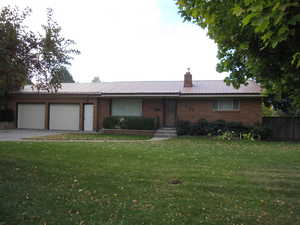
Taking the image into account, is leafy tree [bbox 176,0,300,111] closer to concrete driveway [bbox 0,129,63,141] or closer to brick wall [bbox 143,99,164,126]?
concrete driveway [bbox 0,129,63,141]

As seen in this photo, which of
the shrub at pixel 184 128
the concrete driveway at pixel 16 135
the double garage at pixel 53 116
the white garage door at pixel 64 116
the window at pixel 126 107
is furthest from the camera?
the white garage door at pixel 64 116

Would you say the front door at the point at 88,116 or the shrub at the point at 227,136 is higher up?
the front door at the point at 88,116

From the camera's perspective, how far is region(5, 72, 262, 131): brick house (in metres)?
16.8

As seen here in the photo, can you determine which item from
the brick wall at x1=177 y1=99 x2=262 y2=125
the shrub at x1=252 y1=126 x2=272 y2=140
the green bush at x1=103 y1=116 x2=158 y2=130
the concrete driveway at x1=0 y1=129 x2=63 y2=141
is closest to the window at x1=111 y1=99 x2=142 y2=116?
the green bush at x1=103 y1=116 x2=158 y2=130

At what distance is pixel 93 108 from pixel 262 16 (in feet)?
57.4

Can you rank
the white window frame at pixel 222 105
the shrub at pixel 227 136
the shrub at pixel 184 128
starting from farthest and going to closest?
the white window frame at pixel 222 105 → the shrub at pixel 184 128 → the shrub at pixel 227 136

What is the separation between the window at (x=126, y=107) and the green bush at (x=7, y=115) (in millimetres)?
9079

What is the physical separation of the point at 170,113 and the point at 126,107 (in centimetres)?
355

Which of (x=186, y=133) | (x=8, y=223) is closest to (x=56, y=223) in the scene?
(x=8, y=223)

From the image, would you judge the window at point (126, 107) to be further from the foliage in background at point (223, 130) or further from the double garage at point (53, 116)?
the foliage in background at point (223, 130)

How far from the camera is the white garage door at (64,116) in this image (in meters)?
19.8

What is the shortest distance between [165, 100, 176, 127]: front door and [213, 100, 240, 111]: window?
3004 millimetres

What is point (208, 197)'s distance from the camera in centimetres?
443

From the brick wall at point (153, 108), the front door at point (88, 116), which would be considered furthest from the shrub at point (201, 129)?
the front door at point (88, 116)
